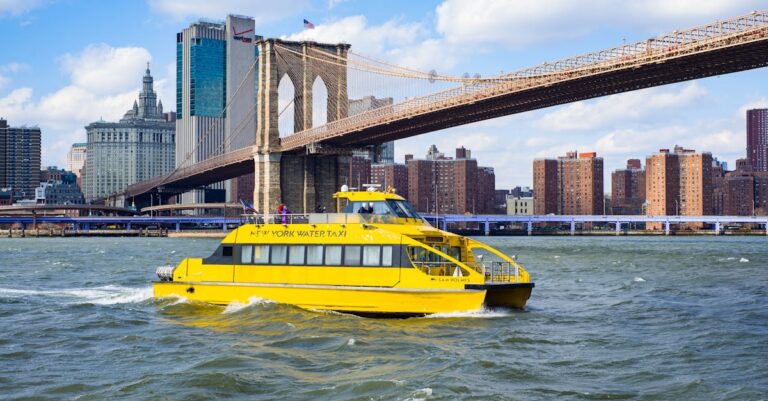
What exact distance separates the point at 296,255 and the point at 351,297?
2.19 m

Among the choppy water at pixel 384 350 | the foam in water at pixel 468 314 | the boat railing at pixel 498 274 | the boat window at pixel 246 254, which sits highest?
the boat window at pixel 246 254

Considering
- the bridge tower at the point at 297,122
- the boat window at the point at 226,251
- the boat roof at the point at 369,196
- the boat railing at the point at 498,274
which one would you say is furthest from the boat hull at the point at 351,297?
the bridge tower at the point at 297,122

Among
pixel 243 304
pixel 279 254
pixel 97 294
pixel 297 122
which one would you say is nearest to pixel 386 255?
pixel 279 254

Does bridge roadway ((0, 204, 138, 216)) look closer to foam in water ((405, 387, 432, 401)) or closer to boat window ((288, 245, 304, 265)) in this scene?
boat window ((288, 245, 304, 265))

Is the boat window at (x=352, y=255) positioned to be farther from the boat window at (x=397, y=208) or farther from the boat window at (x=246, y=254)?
the boat window at (x=246, y=254)

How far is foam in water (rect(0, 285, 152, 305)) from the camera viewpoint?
27766 mm

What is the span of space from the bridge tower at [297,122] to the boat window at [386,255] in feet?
197

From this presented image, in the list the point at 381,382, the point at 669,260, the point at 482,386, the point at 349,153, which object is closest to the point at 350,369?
the point at 381,382

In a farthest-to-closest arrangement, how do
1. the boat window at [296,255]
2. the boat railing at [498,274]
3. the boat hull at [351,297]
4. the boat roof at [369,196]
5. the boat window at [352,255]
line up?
the boat roof at [369,196] → the boat window at [296,255] → the boat railing at [498,274] → the boat window at [352,255] → the boat hull at [351,297]

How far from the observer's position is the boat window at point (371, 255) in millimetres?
22672

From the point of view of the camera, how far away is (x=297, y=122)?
91.5 m

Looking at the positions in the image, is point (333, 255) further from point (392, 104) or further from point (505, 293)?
point (392, 104)

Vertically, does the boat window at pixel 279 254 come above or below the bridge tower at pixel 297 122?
below

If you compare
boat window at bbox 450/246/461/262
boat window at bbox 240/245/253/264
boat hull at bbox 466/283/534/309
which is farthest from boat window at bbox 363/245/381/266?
boat window at bbox 240/245/253/264
